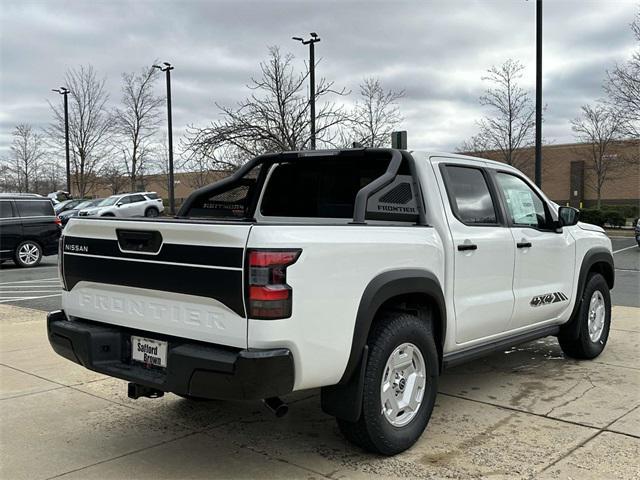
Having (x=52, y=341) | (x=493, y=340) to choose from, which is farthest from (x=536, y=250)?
(x=52, y=341)

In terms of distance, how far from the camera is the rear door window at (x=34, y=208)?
51.0 feet

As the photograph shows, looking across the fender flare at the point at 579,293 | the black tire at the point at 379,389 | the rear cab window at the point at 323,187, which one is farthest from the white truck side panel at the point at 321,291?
the fender flare at the point at 579,293

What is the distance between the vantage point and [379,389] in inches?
142

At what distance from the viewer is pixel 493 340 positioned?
15.7 feet

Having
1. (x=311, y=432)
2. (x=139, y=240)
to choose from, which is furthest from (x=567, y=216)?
(x=139, y=240)

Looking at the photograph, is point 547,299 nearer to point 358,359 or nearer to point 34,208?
point 358,359

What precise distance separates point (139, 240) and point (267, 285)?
3.07 feet

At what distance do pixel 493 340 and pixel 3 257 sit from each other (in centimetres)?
1375

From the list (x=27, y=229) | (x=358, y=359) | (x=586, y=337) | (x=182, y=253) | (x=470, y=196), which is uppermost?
(x=470, y=196)

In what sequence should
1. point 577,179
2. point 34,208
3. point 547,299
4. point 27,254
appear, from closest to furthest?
point 547,299
point 27,254
point 34,208
point 577,179

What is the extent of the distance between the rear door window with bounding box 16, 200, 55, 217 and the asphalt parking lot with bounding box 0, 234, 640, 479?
10.5 meters

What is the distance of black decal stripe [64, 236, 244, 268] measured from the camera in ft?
10.2

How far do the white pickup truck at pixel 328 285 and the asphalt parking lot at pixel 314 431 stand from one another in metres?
0.35

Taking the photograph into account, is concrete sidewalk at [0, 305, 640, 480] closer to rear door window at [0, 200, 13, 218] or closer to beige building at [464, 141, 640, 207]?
rear door window at [0, 200, 13, 218]
